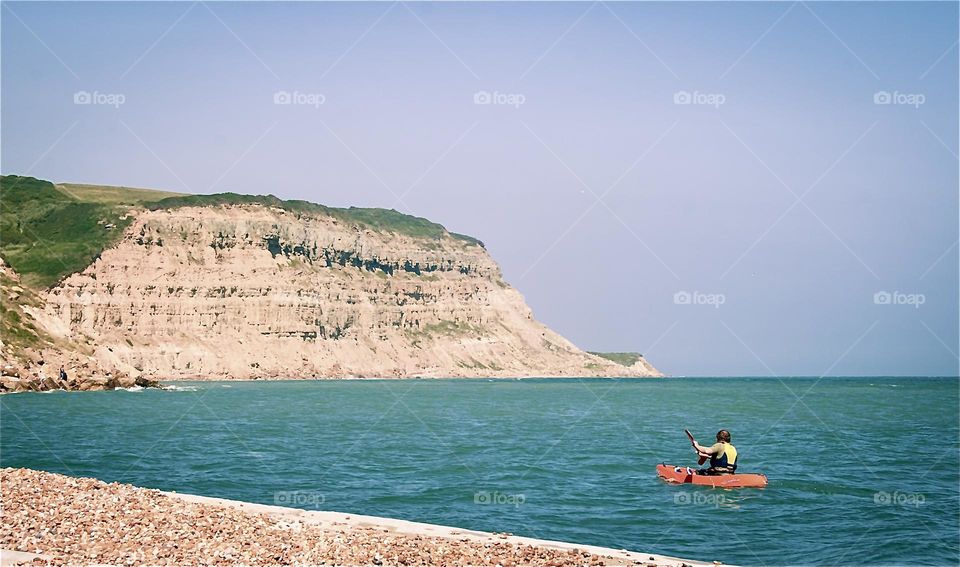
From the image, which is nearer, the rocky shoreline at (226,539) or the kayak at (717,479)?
the rocky shoreline at (226,539)

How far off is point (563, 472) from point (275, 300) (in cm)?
12120

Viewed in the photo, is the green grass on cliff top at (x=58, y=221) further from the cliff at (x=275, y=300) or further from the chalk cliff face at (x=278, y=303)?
the chalk cliff face at (x=278, y=303)

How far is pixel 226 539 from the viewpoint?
14250mm

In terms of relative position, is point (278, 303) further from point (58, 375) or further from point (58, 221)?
point (58, 375)

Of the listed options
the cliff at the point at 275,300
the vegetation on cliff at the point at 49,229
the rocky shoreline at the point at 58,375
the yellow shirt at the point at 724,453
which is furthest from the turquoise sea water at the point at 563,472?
the vegetation on cliff at the point at 49,229

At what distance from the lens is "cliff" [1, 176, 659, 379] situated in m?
126

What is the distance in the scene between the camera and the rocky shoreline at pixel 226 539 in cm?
1326

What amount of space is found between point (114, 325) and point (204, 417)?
79.4 m

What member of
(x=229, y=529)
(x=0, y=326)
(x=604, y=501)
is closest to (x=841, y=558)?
(x=604, y=501)

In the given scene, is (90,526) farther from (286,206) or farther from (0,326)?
(286,206)

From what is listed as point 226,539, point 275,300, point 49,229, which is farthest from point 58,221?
point 226,539

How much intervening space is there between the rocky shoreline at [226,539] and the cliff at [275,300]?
8064 cm

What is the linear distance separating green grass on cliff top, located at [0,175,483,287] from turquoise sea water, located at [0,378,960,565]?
262ft

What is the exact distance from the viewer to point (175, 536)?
46.5 feet
